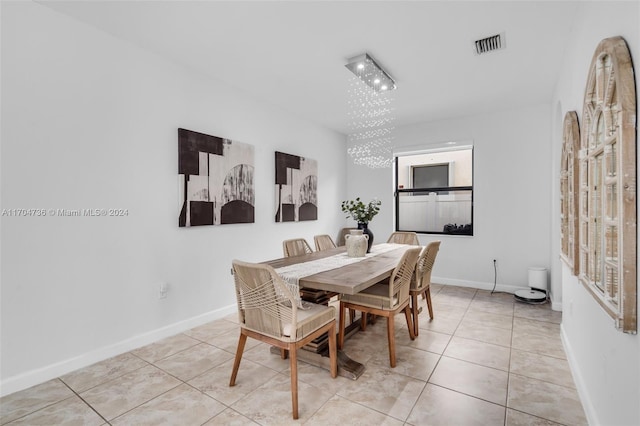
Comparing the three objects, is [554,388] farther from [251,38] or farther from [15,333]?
[15,333]

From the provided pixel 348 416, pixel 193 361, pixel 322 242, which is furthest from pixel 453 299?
pixel 193 361

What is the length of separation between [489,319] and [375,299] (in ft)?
5.72

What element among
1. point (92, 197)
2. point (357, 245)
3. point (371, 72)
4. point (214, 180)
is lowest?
point (357, 245)

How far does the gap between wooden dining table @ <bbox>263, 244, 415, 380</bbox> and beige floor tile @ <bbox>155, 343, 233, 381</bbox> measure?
0.69m

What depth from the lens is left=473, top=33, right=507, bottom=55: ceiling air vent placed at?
2.54 meters

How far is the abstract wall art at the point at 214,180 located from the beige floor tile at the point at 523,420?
2.88m

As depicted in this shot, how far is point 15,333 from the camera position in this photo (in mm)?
2057

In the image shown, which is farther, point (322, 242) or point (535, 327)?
point (322, 242)

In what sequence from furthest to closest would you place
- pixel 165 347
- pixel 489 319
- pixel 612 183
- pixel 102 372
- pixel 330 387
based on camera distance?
1. pixel 489 319
2. pixel 165 347
3. pixel 102 372
4. pixel 330 387
5. pixel 612 183

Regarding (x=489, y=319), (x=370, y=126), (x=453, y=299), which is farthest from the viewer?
(x=370, y=126)

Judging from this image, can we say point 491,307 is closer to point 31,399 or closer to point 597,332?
→ point 597,332

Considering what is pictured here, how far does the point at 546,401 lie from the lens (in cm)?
191

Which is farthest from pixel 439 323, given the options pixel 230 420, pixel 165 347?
pixel 165 347

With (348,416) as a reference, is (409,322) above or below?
above
